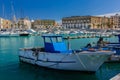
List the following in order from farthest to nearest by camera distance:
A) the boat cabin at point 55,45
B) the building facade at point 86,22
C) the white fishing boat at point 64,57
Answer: the building facade at point 86,22
the boat cabin at point 55,45
the white fishing boat at point 64,57

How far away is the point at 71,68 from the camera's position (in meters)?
19.6

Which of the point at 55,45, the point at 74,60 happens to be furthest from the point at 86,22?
the point at 74,60

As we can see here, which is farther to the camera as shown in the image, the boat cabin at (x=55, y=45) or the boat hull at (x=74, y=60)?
the boat cabin at (x=55, y=45)

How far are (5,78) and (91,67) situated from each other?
692 centimetres

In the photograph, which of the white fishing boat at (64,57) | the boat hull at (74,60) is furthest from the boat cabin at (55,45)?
the boat hull at (74,60)

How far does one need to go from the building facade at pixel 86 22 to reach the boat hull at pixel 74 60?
15540 cm

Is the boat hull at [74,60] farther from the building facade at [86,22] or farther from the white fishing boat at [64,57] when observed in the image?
the building facade at [86,22]

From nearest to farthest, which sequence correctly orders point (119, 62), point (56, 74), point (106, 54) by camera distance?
point (106, 54) < point (56, 74) < point (119, 62)

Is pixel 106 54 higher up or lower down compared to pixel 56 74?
higher up

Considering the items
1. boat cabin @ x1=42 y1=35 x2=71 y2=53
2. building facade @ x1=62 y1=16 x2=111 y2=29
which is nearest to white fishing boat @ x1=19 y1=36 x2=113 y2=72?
boat cabin @ x1=42 y1=35 x2=71 y2=53

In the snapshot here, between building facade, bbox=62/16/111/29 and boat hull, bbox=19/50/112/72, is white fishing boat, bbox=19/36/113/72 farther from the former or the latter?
building facade, bbox=62/16/111/29

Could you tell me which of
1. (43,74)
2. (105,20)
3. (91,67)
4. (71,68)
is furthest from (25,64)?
(105,20)

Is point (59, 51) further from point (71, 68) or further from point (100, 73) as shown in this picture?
point (100, 73)

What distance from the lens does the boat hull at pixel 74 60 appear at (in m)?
18.8
